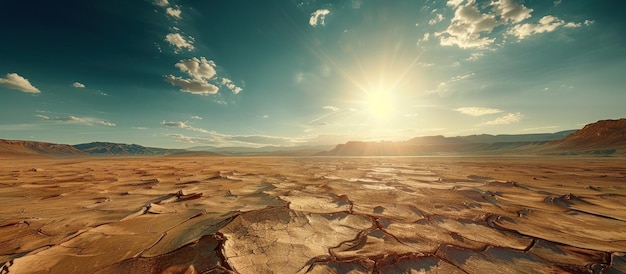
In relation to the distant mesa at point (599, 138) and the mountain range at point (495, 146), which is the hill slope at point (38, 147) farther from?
the distant mesa at point (599, 138)

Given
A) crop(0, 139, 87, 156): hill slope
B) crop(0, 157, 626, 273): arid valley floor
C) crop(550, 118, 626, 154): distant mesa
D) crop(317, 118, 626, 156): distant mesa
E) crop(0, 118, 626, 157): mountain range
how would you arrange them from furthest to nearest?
crop(0, 139, 87, 156): hill slope → crop(0, 118, 626, 157): mountain range → crop(550, 118, 626, 154): distant mesa → crop(317, 118, 626, 156): distant mesa → crop(0, 157, 626, 273): arid valley floor

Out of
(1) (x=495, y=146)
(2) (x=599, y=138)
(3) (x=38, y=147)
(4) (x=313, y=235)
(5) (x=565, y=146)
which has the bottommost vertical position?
(4) (x=313, y=235)

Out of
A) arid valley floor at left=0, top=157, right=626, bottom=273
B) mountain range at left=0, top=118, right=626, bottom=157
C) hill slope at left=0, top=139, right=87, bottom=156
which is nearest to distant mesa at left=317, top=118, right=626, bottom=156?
mountain range at left=0, top=118, right=626, bottom=157

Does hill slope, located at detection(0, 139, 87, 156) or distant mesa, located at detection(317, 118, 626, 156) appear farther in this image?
hill slope, located at detection(0, 139, 87, 156)

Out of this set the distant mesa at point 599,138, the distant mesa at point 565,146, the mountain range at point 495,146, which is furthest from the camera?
the mountain range at point 495,146

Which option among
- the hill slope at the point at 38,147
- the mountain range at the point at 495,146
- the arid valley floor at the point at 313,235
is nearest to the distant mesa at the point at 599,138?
the mountain range at the point at 495,146

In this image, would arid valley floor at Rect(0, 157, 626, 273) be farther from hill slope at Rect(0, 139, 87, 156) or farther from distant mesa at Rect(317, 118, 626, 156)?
hill slope at Rect(0, 139, 87, 156)

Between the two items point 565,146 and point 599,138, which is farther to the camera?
point 565,146

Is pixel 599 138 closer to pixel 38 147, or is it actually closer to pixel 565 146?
pixel 565 146

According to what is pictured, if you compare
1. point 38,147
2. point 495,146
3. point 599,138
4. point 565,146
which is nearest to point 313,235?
point 565,146

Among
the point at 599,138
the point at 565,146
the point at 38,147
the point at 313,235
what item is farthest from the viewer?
the point at 38,147

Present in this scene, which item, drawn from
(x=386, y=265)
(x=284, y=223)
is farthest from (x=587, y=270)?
(x=284, y=223)
